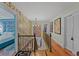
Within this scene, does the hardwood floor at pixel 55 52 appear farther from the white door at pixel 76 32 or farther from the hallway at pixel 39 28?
the white door at pixel 76 32

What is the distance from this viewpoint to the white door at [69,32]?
5.86 ft

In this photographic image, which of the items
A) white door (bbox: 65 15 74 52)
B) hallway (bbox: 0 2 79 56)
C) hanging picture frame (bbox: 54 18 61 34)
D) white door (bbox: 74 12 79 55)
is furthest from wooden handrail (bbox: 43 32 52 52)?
white door (bbox: 74 12 79 55)

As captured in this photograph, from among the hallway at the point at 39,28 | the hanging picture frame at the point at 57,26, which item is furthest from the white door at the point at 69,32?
the hanging picture frame at the point at 57,26

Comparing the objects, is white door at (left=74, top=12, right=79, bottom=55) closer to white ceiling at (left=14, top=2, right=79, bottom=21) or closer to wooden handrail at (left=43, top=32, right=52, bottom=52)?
white ceiling at (left=14, top=2, right=79, bottom=21)

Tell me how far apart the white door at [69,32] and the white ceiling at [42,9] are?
0.20 meters

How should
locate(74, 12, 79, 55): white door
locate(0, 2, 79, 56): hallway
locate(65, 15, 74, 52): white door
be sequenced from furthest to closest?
locate(65, 15, 74, 52): white door
locate(74, 12, 79, 55): white door
locate(0, 2, 79, 56): hallway

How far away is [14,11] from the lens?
5.31 feet

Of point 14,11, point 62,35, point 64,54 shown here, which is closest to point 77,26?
point 62,35

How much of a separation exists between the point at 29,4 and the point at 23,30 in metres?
0.41

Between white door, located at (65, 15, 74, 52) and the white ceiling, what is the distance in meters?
0.20

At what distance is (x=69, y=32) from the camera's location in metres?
1.83

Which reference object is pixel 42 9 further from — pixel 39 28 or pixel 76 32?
pixel 76 32

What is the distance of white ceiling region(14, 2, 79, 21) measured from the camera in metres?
1.58

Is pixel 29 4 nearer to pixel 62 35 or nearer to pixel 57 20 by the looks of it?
pixel 57 20
